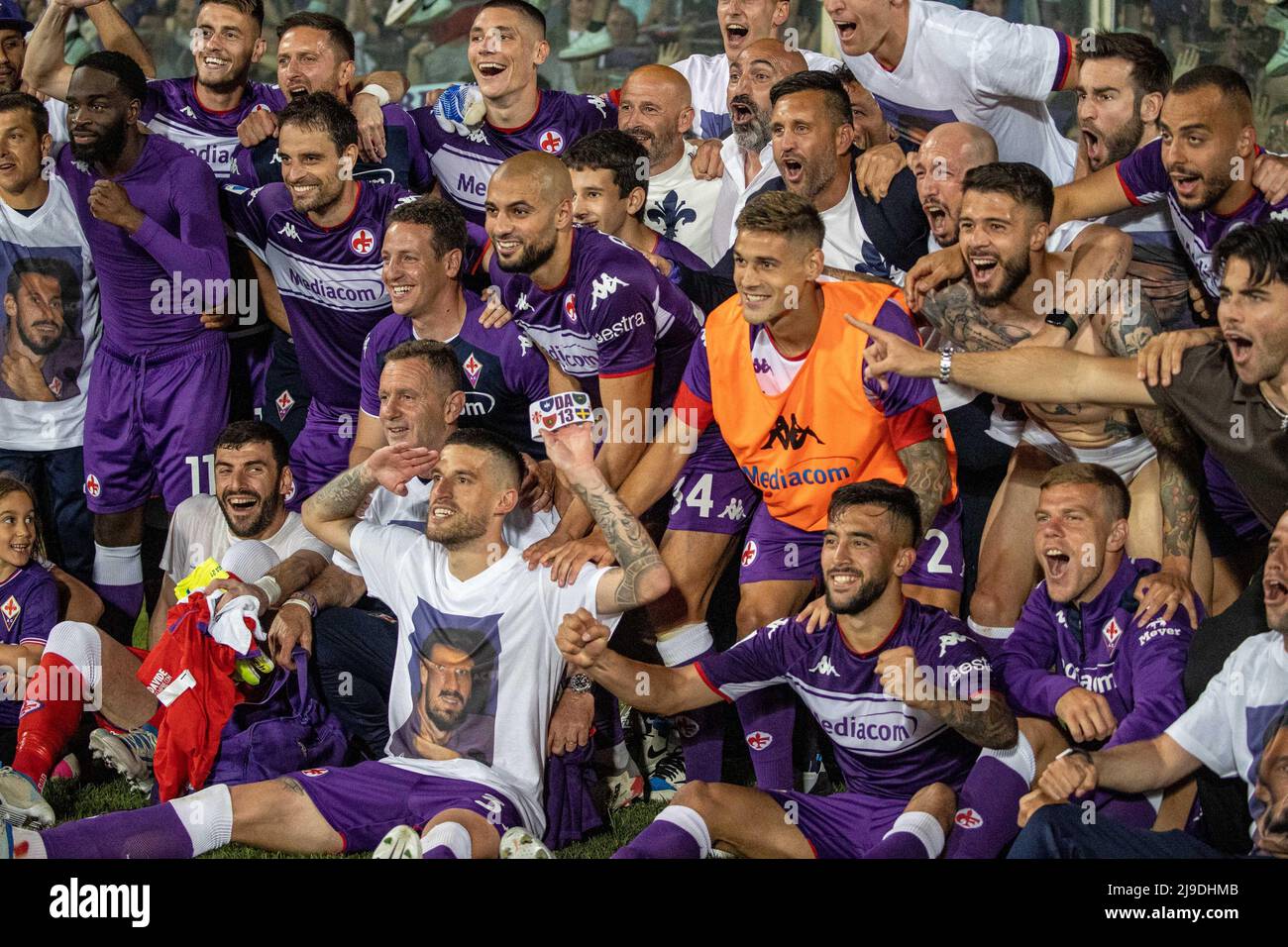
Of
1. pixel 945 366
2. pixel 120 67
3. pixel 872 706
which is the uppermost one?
pixel 120 67

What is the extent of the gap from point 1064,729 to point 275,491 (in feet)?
9.07

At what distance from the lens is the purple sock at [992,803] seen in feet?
14.6

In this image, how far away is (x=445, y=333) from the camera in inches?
223

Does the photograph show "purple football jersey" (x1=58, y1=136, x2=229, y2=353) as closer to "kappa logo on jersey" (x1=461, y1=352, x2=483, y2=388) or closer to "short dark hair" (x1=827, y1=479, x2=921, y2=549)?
"kappa logo on jersey" (x1=461, y1=352, x2=483, y2=388)

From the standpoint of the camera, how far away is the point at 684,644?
17.6 feet

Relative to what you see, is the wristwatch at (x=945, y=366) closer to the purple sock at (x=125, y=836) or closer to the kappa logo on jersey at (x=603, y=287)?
the kappa logo on jersey at (x=603, y=287)

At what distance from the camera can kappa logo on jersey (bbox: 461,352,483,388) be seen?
5645 mm

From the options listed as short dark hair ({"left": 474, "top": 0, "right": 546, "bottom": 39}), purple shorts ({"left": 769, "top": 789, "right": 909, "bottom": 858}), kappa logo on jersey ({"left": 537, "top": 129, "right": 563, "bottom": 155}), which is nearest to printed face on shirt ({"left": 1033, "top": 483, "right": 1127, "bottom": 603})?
purple shorts ({"left": 769, "top": 789, "right": 909, "bottom": 858})

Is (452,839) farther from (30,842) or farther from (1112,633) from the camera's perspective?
(1112,633)

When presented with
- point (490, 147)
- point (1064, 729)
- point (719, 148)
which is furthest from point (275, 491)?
point (1064, 729)

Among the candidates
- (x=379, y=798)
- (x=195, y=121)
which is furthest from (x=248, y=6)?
(x=379, y=798)

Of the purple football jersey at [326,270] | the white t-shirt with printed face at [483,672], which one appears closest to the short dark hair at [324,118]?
the purple football jersey at [326,270]

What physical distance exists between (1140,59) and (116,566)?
4.25m

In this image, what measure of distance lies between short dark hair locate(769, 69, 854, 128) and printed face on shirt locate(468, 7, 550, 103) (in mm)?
1194
